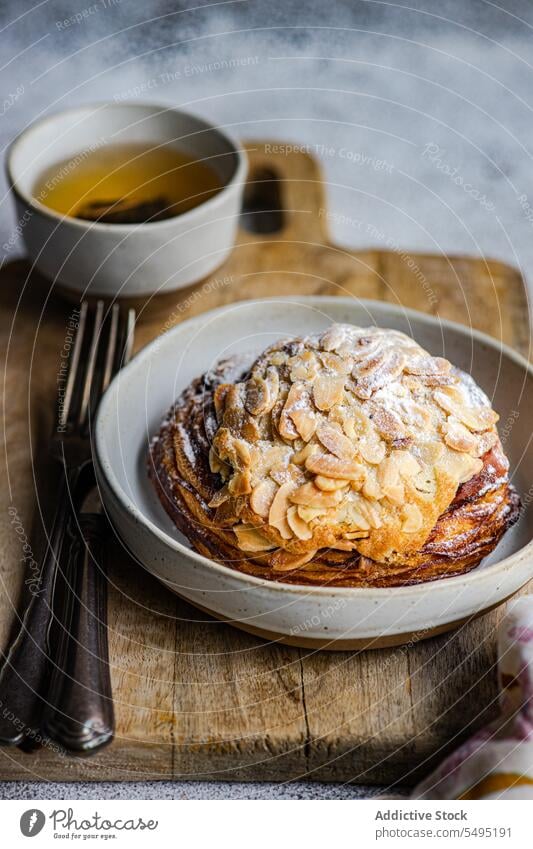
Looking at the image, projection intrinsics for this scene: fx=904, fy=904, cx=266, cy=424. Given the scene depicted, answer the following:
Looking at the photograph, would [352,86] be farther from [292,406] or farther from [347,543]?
[347,543]

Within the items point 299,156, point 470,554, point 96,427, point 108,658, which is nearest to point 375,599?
point 470,554

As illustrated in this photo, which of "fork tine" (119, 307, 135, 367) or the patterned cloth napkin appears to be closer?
the patterned cloth napkin

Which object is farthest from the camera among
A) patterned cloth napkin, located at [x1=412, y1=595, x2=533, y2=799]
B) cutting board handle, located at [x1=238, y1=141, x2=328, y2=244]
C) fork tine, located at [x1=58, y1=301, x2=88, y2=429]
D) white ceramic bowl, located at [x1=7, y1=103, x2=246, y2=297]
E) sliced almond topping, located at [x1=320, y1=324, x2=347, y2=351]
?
cutting board handle, located at [x1=238, y1=141, x2=328, y2=244]

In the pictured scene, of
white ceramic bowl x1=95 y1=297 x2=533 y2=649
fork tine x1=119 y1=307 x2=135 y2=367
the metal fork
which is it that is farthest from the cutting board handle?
the metal fork

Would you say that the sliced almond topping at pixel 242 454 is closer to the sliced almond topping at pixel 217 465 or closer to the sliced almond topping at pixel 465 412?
the sliced almond topping at pixel 217 465

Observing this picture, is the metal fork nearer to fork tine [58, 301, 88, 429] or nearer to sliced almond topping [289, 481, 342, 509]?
fork tine [58, 301, 88, 429]

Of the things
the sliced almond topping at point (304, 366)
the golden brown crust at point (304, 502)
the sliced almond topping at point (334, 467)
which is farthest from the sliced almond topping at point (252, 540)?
the sliced almond topping at point (304, 366)
